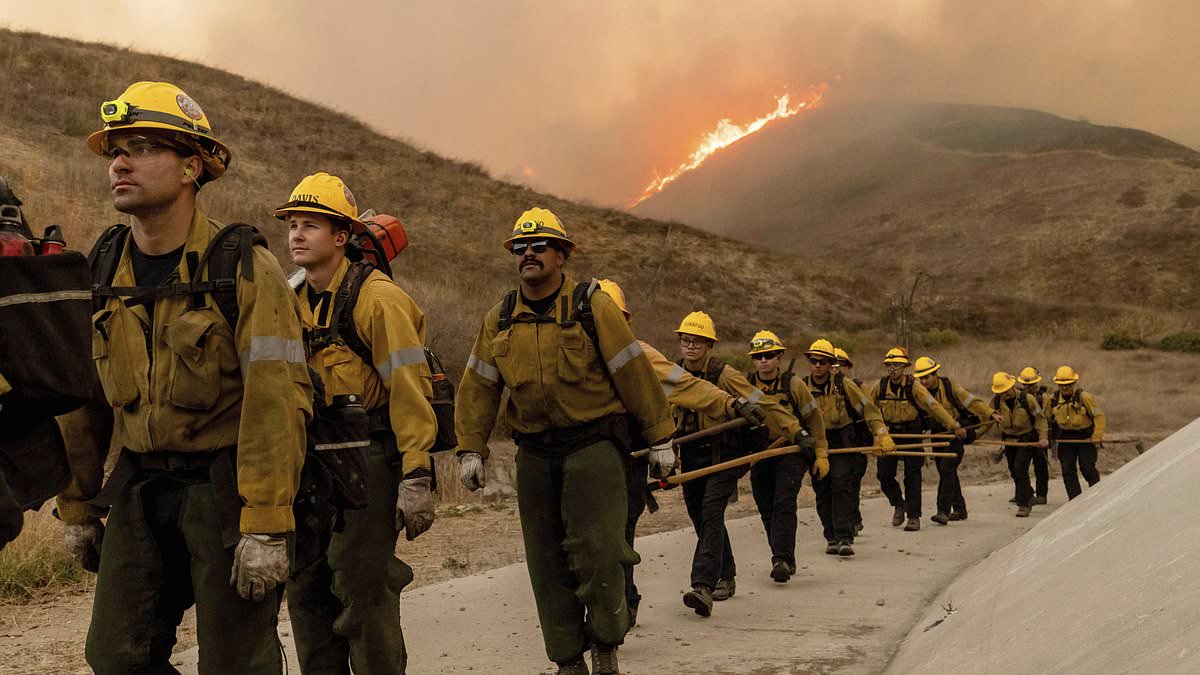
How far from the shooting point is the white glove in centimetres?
304

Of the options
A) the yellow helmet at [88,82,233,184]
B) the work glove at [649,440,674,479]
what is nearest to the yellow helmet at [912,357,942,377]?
the work glove at [649,440,674,479]

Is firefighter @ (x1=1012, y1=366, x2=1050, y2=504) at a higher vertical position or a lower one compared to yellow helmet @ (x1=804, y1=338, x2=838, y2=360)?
lower

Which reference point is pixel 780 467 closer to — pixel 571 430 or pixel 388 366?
pixel 571 430

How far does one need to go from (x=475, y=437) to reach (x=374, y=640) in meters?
1.69

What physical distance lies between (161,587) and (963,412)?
46.2 feet

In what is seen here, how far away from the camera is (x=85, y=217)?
24.0 m

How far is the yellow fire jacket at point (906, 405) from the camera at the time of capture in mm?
13547

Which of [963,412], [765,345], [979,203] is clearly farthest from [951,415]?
[979,203]

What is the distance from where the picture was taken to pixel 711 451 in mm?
8453

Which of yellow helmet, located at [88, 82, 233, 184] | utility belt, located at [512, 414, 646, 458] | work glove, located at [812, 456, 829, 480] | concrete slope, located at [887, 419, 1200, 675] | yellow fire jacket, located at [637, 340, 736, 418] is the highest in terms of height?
yellow helmet, located at [88, 82, 233, 184]

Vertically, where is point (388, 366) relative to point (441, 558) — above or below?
above

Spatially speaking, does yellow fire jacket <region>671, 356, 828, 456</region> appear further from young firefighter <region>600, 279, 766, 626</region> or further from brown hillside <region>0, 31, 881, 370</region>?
brown hillside <region>0, 31, 881, 370</region>

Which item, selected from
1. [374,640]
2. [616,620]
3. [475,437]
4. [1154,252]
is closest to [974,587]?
[616,620]

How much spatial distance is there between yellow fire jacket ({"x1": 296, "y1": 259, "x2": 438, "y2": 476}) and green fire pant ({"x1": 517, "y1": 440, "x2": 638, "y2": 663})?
1.06 metres
